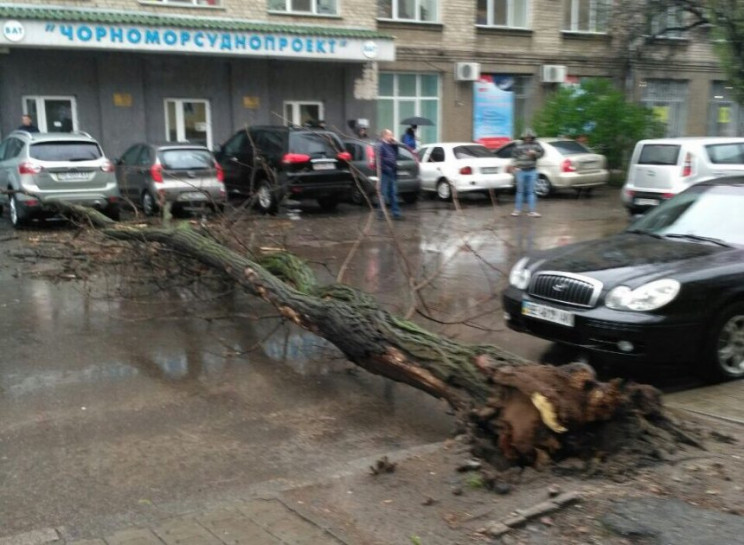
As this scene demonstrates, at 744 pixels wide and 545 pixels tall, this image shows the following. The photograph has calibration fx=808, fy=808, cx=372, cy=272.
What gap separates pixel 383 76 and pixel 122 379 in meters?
20.3

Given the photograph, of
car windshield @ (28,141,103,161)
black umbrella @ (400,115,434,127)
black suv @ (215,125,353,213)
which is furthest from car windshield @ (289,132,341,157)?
black umbrella @ (400,115,434,127)

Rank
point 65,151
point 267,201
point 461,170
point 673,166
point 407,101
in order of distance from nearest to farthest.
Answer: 1. point 65,151
2. point 673,166
3. point 267,201
4. point 461,170
5. point 407,101

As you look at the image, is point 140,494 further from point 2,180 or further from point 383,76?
point 383,76

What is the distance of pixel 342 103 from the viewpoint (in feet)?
81.1

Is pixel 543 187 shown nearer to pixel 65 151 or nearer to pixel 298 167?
pixel 298 167

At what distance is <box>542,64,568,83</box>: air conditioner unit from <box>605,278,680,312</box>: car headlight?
23.6 meters

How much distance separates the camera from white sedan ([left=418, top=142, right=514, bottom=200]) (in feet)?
64.8

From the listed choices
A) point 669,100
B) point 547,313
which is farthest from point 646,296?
point 669,100

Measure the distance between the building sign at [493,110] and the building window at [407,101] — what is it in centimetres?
155

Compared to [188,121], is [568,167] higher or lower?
lower

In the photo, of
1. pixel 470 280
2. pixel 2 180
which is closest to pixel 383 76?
Answer: pixel 2 180

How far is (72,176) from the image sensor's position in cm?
1458

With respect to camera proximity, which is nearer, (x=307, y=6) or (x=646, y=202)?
(x=646, y=202)

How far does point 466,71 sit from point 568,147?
616cm
